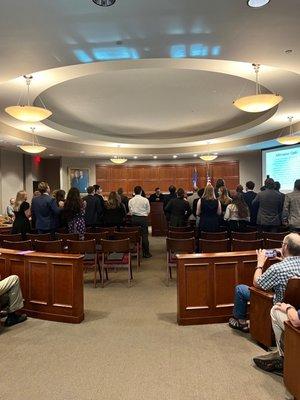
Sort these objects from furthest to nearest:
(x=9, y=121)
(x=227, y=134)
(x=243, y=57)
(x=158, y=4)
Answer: (x=227, y=134), (x=9, y=121), (x=243, y=57), (x=158, y=4)

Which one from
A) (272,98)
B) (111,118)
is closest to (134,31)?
(272,98)

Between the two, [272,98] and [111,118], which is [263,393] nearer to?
[272,98]

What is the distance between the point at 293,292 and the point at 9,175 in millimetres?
12258

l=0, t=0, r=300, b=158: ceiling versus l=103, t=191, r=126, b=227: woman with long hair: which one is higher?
l=0, t=0, r=300, b=158: ceiling

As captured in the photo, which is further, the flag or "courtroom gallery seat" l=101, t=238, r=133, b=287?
the flag

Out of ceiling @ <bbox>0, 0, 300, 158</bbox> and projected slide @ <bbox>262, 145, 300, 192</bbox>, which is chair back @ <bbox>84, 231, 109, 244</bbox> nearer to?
ceiling @ <bbox>0, 0, 300, 158</bbox>

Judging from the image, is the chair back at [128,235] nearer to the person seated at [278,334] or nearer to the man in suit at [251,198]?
the man in suit at [251,198]

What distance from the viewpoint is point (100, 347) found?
135 inches

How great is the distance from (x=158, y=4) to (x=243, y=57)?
1.75 metres

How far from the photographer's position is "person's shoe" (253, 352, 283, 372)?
2909 millimetres

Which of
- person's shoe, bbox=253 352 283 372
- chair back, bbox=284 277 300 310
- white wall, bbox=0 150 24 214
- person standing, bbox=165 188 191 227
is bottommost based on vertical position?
person's shoe, bbox=253 352 283 372

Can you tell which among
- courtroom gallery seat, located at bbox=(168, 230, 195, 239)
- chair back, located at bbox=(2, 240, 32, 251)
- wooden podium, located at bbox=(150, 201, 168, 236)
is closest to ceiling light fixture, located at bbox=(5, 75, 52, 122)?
chair back, located at bbox=(2, 240, 32, 251)

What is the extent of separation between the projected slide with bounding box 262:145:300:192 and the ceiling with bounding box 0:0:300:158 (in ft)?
2.24

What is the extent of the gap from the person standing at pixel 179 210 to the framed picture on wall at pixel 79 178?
343 inches
